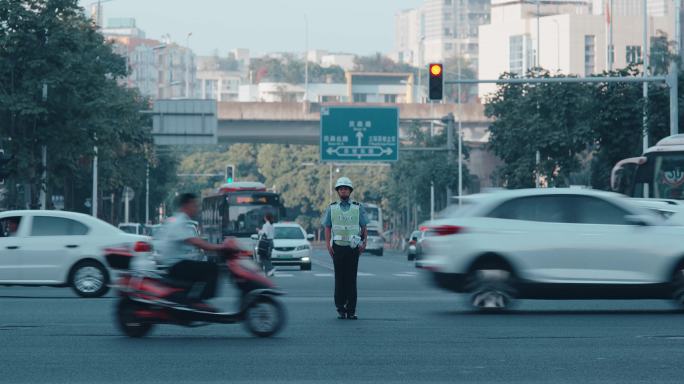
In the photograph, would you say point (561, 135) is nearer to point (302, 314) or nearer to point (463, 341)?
point (302, 314)

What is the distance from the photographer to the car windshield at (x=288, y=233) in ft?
153

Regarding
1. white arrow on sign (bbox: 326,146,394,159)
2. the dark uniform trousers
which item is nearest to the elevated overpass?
white arrow on sign (bbox: 326,146,394,159)

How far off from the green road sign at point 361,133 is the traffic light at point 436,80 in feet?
72.1

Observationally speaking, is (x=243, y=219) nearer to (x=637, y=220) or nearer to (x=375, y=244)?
(x=375, y=244)

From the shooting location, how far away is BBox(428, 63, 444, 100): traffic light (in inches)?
1412

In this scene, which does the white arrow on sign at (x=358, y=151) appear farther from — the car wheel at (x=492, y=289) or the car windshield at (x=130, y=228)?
the car wheel at (x=492, y=289)

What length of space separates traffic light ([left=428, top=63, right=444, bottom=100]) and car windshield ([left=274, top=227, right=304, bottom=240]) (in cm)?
1145

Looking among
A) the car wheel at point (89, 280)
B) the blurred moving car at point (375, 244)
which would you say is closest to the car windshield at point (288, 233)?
the car wheel at point (89, 280)

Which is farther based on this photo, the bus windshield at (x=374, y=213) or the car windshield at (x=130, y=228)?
the bus windshield at (x=374, y=213)

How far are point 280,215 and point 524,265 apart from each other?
36.3m

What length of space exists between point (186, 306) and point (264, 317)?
86 centimetres

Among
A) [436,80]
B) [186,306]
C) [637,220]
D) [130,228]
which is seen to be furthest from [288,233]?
[186,306]

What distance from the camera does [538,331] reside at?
651 inches

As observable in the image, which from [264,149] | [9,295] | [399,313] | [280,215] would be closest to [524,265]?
[399,313]
